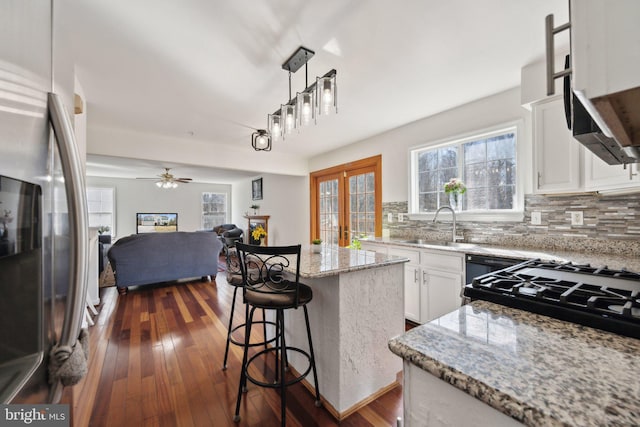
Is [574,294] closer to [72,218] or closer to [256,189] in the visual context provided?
[72,218]

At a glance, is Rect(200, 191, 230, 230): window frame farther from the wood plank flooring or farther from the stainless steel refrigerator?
the stainless steel refrigerator

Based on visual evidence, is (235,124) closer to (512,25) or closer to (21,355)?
(512,25)

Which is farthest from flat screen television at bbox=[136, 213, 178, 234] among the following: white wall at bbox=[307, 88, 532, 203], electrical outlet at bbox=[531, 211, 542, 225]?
electrical outlet at bbox=[531, 211, 542, 225]

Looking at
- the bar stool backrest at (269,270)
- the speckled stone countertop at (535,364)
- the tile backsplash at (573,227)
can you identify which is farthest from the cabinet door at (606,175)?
the bar stool backrest at (269,270)

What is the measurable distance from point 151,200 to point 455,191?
8638mm

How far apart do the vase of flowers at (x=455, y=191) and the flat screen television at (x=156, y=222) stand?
27.1 feet

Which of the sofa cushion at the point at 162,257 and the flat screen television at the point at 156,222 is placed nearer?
the sofa cushion at the point at 162,257

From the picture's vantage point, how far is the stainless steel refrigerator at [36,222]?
373 millimetres

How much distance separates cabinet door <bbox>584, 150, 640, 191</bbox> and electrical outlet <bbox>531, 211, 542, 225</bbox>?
53cm

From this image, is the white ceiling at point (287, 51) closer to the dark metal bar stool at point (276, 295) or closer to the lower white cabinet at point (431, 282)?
the dark metal bar stool at point (276, 295)

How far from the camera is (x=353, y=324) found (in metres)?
1.62

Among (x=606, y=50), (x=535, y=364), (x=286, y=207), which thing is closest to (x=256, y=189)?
(x=286, y=207)

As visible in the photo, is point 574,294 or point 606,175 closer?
point 574,294

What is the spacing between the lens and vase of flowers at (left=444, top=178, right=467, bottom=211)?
A: 9.43ft
